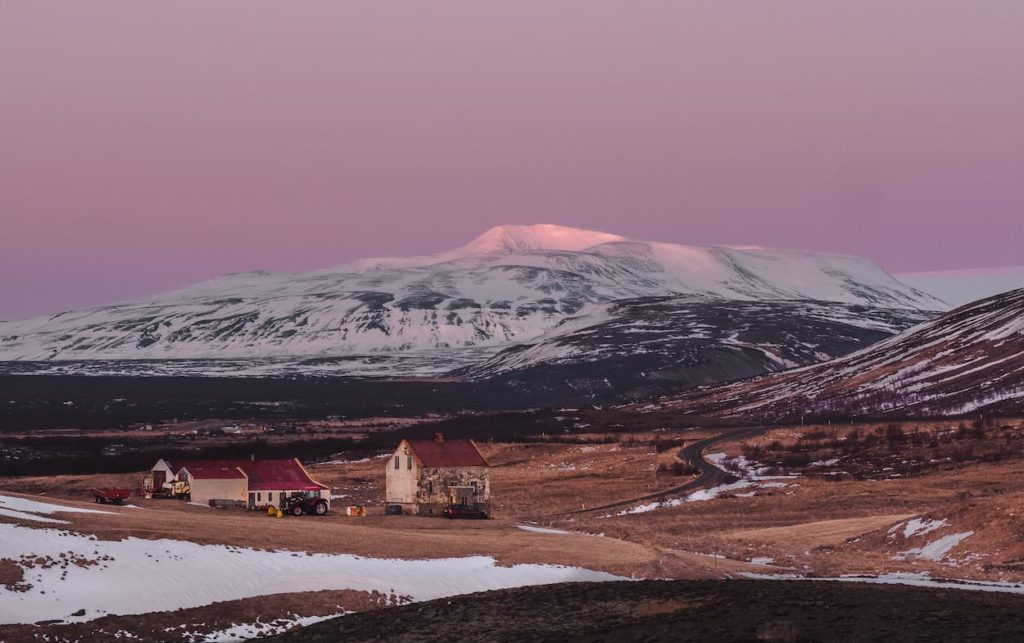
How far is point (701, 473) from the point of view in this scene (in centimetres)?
14188

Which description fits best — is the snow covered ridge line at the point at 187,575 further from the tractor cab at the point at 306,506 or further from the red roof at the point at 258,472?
the red roof at the point at 258,472

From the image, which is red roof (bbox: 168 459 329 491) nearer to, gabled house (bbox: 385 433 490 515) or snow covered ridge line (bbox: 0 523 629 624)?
gabled house (bbox: 385 433 490 515)

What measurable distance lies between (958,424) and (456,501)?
94373 millimetres

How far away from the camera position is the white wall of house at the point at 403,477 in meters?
101

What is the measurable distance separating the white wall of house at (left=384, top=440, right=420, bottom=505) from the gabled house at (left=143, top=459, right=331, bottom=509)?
18.0ft

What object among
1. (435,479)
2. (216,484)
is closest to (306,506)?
(216,484)

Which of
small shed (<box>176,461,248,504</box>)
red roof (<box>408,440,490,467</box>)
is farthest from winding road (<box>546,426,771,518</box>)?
small shed (<box>176,461,248,504</box>)

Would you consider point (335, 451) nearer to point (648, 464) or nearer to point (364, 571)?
point (648, 464)

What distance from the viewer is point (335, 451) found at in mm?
189750

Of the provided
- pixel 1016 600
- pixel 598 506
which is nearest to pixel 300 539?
pixel 1016 600

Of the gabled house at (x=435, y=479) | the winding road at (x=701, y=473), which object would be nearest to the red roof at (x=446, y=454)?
the gabled house at (x=435, y=479)

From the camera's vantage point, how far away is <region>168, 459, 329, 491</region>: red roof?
98.2 metres

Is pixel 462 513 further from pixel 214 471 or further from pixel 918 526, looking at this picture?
pixel 918 526

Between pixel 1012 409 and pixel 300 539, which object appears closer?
pixel 300 539
